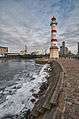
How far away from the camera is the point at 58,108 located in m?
4.98

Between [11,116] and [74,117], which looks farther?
[11,116]

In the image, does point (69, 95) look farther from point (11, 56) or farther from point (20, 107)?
point (11, 56)

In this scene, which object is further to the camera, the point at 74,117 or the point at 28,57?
the point at 28,57

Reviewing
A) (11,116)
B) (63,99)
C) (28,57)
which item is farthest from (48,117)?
(28,57)

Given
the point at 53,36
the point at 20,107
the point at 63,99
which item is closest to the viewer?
the point at 63,99

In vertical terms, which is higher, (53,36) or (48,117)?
(53,36)

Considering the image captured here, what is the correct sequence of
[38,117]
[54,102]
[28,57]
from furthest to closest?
1. [28,57]
2. [54,102]
3. [38,117]

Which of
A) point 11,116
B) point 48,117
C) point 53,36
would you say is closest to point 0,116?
point 11,116

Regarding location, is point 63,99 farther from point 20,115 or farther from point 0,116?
point 0,116

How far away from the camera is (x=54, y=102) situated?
534 cm

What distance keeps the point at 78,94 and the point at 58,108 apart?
6.93ft

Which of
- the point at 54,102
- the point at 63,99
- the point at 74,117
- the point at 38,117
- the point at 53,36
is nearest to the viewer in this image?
the point at 74,117

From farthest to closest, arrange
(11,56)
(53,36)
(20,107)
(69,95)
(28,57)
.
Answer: (11,56)
(28,57)
(53,36)
(20,107)
(69,95)

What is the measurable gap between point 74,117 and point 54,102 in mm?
1102
